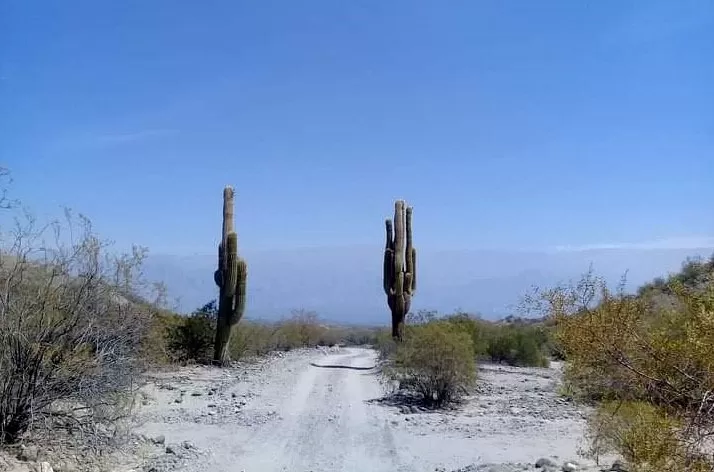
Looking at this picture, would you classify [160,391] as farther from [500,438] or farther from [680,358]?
[680,358]

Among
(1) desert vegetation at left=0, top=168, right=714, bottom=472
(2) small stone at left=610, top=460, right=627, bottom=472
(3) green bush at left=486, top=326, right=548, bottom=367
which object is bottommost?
(3) green bush at left=486, top=326, right=548, bottom=367

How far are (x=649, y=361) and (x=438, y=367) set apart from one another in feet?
39.6

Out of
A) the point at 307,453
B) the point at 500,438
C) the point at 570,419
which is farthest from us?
the point at 570,419

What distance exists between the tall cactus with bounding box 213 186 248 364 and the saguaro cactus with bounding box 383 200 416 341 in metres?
7.09

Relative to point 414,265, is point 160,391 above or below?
below

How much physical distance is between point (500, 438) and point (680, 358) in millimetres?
8549

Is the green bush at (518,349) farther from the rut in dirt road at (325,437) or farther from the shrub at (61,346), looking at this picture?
the shrub at (61,346)

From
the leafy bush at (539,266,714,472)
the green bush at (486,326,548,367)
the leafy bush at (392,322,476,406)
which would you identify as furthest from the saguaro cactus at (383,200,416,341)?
the leafy bush at (539,266,714,472)

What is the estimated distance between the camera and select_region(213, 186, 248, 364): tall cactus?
25.4 metres

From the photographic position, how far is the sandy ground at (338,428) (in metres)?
10.8

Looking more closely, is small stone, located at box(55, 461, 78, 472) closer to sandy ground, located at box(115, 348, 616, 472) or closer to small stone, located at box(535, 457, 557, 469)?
sandy ground, located at box(115, 348, 616, 472)

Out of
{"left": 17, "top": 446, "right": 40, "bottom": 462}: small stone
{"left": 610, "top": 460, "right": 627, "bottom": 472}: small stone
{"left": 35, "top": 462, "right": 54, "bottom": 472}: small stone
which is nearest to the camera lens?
{"left": 35, "top": 462, "right": 54, "bottom": 472}: small stone

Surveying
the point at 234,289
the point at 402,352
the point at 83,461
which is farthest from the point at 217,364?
the point at 83,461

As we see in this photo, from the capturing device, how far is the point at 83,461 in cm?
920
